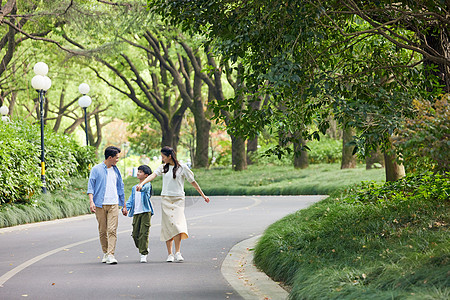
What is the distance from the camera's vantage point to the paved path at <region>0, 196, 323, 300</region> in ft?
25.5

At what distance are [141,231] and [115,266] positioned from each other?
0.81m

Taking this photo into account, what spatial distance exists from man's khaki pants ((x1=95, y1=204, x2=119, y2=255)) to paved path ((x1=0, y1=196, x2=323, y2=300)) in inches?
12.5

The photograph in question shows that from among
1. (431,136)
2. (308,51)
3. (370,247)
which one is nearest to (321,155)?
(308,51)

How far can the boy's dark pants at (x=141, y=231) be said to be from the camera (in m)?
10.3

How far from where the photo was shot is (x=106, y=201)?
10156 mm

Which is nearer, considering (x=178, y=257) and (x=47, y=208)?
(x=178, y=257)

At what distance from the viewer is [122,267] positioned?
381 inches

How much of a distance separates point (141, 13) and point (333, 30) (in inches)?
582

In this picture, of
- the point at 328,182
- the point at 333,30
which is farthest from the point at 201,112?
the point at 333,30

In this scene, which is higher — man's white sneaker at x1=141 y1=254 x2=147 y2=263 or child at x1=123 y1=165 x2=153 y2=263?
child at x1=123 y1=165 x2=153 y2=263

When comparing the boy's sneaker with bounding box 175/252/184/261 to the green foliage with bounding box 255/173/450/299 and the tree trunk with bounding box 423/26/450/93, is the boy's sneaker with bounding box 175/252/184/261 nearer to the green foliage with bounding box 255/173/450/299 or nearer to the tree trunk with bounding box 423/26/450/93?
the green foliage with bounding box 255/173/450/299

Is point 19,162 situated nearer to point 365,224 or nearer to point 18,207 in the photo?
point 18,207

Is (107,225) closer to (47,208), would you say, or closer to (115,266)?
(115,266)

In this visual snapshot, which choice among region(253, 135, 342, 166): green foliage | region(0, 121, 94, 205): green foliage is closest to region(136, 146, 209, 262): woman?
region(0, 121, 94, 205): green foliage
